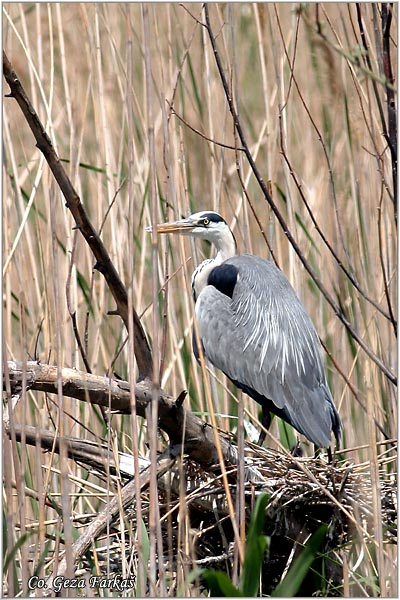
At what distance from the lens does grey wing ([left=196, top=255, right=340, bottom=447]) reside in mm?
2230

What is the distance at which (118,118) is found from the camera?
10.2 feet

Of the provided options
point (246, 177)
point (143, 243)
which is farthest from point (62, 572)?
point (246, 177)

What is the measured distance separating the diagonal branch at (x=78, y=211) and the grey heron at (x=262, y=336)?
2.31ft

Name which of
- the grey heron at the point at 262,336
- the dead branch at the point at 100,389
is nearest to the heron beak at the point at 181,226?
the grey heron at the point at 262,336

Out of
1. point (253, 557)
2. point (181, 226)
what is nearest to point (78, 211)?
point (253, 557)

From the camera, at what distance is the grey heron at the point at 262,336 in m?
2.23

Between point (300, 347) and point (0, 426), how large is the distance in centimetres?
108

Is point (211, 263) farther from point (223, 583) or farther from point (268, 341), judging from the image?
point (223, 583)

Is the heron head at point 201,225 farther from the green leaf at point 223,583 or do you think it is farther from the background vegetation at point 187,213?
the green leaf at point 223,583

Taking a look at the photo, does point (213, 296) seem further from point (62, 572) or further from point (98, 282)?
point (62, 572)

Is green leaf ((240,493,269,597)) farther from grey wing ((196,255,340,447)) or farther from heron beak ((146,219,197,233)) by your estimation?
heron beak ((146,219,197,233))

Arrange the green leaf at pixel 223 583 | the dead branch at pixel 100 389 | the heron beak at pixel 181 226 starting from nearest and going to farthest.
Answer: the green leaf at pixel 223 583
the dead branch at pixel 100 389
the heron beak at pixel 181 226

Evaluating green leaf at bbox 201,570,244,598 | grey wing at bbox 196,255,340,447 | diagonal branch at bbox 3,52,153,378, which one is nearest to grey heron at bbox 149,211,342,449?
grey wing at bbox 196,255,340,447

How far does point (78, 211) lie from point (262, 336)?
1107 millimetres
